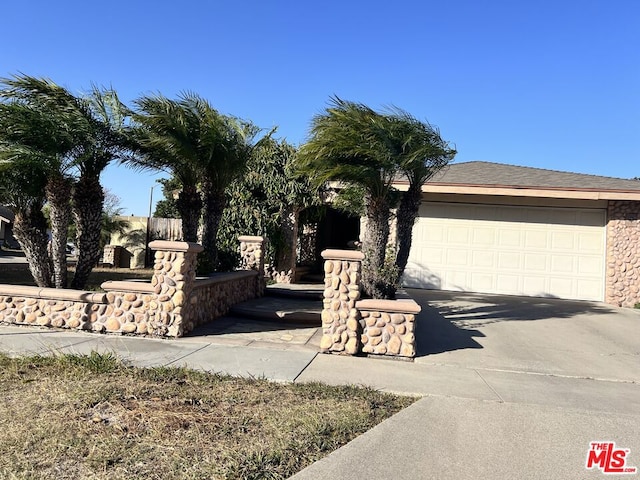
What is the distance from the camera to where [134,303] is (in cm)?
717

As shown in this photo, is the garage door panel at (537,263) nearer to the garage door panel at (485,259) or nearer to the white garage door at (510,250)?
the white garage door at (510,250)

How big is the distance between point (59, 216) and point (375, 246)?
19.4ft

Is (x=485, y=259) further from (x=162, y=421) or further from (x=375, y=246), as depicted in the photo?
(x=162, y=421)

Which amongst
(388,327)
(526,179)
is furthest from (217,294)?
(526,179)

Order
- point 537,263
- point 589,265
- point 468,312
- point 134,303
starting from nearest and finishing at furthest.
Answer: point 134,303
point 468,312
point 589,265
point 537,263

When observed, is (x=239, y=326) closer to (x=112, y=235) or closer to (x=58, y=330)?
(x=58, y=330)

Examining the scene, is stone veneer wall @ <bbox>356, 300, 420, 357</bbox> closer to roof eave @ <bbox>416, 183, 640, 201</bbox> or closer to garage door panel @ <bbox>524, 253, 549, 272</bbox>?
roof eave @ <bbox>416, 183, 640, 201</bbox>

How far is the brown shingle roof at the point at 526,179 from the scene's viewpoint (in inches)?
514

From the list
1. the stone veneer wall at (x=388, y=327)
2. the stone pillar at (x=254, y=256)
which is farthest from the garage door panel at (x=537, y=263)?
the stone veneer wall at (x=388, y=327)

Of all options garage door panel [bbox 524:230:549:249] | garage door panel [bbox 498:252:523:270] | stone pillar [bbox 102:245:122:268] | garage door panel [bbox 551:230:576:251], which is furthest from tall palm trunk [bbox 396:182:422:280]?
stone pillar [bbox 102:245:122:268]

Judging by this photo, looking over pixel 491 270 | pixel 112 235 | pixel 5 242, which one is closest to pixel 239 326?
pixel 491 270

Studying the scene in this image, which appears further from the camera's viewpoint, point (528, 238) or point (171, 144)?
point (528, 238)

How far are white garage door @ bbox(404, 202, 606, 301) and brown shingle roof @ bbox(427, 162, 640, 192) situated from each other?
0.85 m

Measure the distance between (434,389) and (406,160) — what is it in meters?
3.81
